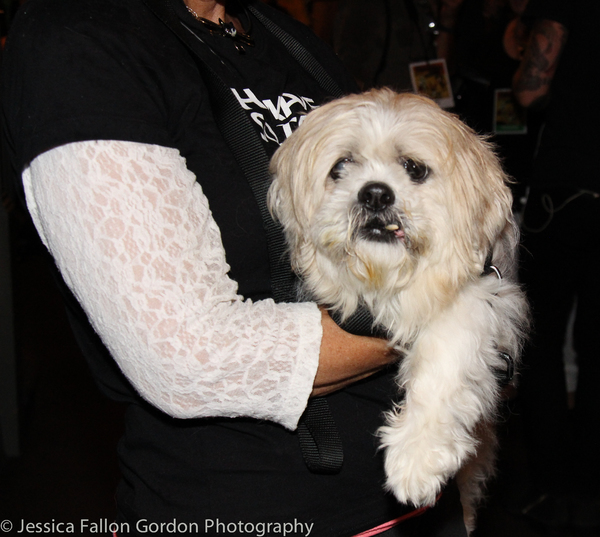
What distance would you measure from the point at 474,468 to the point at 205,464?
3.32ft

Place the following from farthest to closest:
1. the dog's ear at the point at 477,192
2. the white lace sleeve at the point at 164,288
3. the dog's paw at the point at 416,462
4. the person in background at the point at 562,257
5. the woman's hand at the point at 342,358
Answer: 1. the person in background at the point at 562,257
2. the dog's ear at the point at 477,192
3. the dog's paw at the point at 416,462
4. the woman's hand at the point at 342,358
5. the white lace sleeve at the point at 164,288

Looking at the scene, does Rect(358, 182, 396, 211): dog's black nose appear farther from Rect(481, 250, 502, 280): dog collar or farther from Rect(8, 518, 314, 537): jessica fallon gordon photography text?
Rect(8, 518, 314, 537): jessica fallon gordon photography text

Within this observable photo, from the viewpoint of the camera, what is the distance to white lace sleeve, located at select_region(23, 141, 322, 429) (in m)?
0.90

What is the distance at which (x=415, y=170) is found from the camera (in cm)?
131

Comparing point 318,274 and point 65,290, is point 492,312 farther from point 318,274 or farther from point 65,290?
point 65,290

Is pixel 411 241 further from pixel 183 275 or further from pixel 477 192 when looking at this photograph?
pixel 183 275

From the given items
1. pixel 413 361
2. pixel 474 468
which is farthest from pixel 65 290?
pixel 474 468

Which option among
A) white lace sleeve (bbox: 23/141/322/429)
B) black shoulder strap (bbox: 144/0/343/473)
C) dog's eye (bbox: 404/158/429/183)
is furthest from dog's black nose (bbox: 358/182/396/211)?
white lace sleeve (bbox: 23/141/322/429)

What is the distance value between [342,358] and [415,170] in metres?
0.48

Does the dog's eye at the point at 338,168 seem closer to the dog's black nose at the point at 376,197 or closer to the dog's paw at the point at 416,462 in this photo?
the dog's black nose at the point at 376,197

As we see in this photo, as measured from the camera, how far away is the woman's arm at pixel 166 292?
90cm

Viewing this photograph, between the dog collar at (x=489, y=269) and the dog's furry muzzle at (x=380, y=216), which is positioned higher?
the dog's furry muzzle at (x=380, y=216)

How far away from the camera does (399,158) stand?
130 cm

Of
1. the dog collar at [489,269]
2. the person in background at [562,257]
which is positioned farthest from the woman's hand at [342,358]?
the person in background at [562,257]
